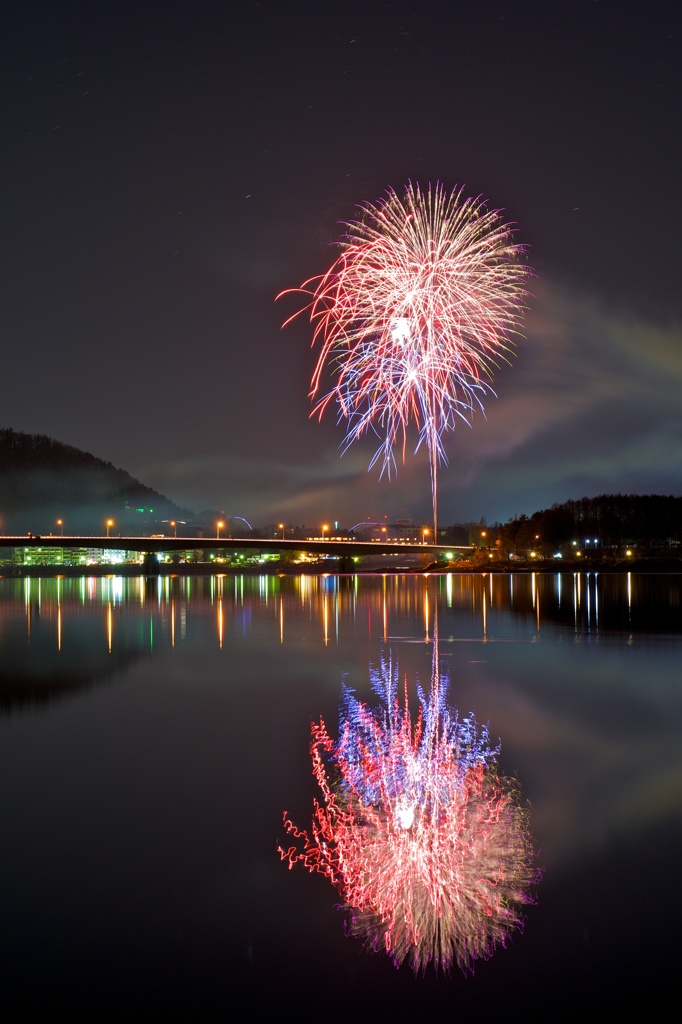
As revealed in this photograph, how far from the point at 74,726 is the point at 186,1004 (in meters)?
8.96

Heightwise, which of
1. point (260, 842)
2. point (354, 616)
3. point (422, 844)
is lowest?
point (354, 616)

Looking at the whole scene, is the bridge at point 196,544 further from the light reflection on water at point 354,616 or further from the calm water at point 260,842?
the calm water at point 260,842

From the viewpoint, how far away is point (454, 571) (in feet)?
436

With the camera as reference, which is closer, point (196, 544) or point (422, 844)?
point (422, 844)

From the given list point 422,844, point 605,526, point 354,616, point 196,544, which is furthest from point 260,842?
point 605,526

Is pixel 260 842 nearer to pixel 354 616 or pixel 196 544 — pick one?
pixel 354 616

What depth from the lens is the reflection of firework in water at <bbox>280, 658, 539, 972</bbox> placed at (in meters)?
6.12

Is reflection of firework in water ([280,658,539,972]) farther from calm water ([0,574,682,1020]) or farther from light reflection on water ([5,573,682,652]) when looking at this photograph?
light reflection on water ([5,573,682,652])

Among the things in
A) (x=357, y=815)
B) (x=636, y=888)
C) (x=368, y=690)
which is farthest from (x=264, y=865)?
(x=368, y=690)

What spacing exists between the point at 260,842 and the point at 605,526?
16362 centimetres

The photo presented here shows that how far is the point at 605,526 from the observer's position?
164 m

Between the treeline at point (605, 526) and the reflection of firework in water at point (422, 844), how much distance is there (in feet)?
495

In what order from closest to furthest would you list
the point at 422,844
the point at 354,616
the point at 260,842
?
the point at 422,844, the point at 260,842, the point at 354,616

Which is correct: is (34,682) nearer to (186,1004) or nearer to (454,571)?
(186,1004)
